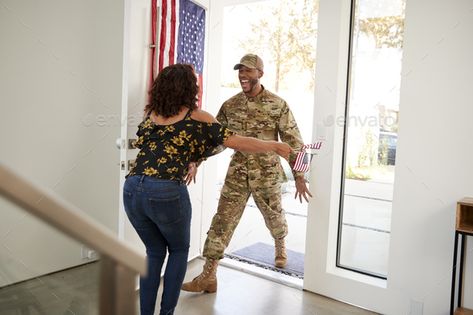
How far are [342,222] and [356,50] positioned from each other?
1.27 m

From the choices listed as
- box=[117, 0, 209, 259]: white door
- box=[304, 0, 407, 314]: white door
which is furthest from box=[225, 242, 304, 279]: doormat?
box=[117, 0, 209, 259]: white door

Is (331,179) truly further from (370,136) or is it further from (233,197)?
(233,197)

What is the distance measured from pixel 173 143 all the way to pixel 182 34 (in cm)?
151

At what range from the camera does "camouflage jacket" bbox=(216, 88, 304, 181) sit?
3043 millimetres

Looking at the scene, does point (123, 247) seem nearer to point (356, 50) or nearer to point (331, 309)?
point (331, 309)

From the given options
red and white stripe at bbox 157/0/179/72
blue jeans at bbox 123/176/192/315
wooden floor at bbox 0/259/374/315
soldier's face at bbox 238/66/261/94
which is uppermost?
red and white stripe at bbox 157/0/179/72

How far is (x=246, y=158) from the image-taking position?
3.07m

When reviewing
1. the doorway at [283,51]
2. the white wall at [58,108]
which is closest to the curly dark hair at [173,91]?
the white wall at [58,108]

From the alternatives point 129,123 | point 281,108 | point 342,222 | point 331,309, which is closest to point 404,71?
point 281,108

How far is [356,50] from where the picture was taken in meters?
2.93

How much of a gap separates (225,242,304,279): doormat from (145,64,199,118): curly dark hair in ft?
6.63

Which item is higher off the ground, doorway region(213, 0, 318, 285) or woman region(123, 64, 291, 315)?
doorway region(213, 0, 318, 285)

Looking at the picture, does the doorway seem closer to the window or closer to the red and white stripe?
the window

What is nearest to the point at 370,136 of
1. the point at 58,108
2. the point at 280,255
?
the point at 280,255
